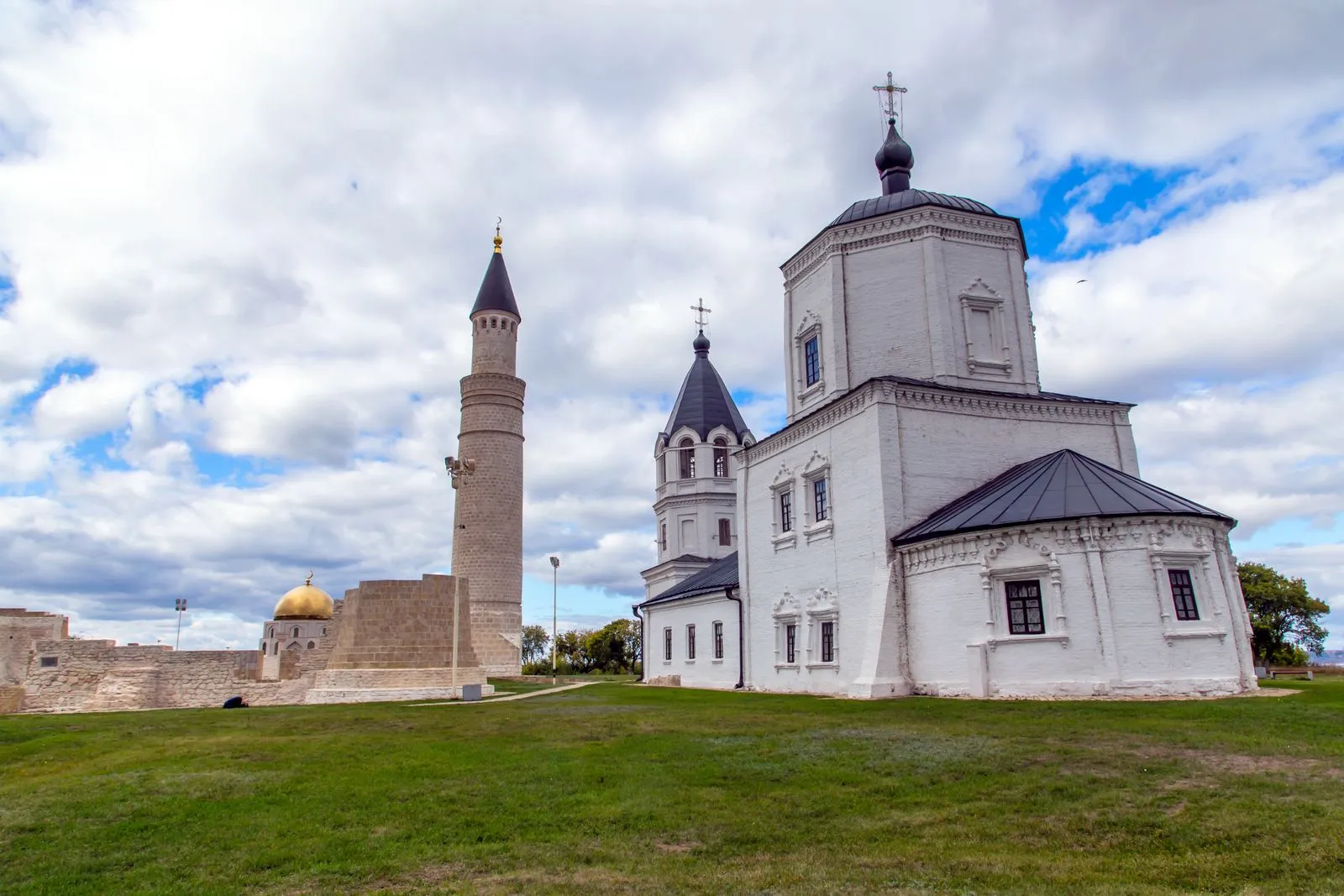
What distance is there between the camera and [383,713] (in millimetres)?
17359

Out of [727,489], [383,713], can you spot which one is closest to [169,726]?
[383,713]

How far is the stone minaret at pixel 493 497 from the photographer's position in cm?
4297

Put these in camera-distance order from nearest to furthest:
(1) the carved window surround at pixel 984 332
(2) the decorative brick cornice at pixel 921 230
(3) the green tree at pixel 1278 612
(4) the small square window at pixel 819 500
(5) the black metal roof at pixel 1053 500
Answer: (5) the black metal roof at pixel 1053 500 → (1) the carved window surround at pixel 984 332 → (4) the small square window at pixel 819 500 → (2) the decorative brick cornice at pixel 921 230 → (3) the green tree at pixel 1278 612

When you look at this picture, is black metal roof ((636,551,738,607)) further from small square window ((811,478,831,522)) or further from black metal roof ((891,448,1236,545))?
black metal roof ((891,448,1236,545))

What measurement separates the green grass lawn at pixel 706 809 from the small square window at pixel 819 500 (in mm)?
11694

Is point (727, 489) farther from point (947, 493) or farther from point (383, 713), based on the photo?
point (383, 713)

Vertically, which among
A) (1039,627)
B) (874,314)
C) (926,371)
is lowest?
(1039,627)

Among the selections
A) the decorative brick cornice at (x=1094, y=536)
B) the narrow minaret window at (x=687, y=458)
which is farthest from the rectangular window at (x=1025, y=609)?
the narrow minaret window at (x=687, y=458)

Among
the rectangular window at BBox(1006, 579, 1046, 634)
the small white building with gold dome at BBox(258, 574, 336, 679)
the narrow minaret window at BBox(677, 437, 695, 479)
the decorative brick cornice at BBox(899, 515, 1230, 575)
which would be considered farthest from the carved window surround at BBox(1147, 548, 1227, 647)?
the small white building with gold dome at BBox(258, 574, 336, 679)

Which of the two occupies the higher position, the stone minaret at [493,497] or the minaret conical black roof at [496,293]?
the minaret conical black roof at [496,293]

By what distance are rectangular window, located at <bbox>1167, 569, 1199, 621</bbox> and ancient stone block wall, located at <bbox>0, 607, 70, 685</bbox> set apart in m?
33.0

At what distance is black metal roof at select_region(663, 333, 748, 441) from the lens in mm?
47656

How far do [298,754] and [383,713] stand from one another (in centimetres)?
644

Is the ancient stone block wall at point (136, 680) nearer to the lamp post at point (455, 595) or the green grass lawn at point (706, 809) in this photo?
the lamp post at point (455, 595)
